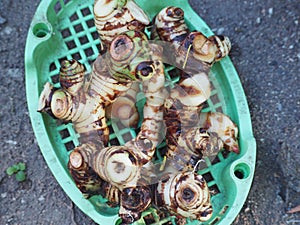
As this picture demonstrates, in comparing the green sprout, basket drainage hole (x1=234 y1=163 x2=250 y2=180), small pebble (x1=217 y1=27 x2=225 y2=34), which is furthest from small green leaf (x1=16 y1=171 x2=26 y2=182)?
small pebble (x1=217 y1=27 x2=225 y2=34)

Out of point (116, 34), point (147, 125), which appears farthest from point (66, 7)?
point (147, 125)

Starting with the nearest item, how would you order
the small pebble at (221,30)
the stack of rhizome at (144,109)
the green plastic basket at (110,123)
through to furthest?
the stack of rhizome at (144,109)
the green plastic basket at (110,123)
the small pebble at (221,30)

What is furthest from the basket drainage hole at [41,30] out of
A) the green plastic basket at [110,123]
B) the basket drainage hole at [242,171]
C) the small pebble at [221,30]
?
the basket drainage hole at [242,171]

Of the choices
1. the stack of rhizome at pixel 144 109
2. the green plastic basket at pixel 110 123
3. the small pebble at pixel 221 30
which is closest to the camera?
the stack of rhizome at pixel 144 109

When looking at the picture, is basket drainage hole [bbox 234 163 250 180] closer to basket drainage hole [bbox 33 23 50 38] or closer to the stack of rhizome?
the stack of rhizome

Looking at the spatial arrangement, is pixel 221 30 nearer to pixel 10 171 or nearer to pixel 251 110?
pixel 251 110

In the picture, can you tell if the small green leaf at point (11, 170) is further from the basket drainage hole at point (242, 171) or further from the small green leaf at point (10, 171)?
the basket drainage hole at point (242, 171)
